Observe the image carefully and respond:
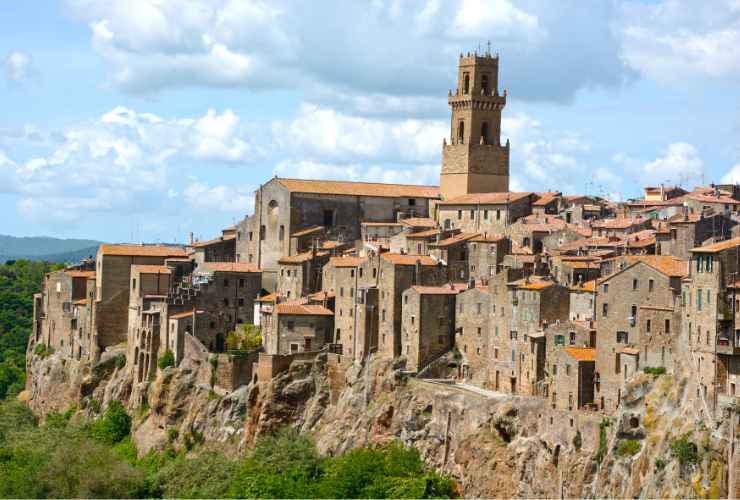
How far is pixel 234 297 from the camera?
109 meters

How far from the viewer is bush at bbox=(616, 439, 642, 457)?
2926 inches

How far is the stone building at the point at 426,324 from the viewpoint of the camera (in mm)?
93375

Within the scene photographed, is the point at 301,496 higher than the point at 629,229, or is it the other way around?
the point at 629,229

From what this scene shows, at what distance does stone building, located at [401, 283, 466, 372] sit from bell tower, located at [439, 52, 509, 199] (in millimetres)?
27618

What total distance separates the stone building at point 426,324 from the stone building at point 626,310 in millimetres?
14627

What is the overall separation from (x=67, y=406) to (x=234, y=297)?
717 inches

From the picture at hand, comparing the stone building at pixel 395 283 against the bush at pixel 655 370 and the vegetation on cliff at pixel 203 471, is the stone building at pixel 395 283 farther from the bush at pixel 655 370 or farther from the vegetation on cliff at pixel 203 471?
the bush at pixel 655 370

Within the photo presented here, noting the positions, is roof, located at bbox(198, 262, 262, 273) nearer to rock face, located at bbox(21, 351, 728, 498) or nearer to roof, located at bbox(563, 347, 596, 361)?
rock face, located at bbox(21, 351, 728, 498)

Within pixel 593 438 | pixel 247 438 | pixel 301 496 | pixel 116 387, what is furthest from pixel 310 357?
pixel 593 438

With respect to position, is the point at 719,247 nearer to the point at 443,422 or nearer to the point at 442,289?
the point at 443,422

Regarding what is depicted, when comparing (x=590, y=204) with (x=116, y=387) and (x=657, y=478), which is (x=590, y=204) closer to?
(x=116, y=387)

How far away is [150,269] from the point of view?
11162 centimetres

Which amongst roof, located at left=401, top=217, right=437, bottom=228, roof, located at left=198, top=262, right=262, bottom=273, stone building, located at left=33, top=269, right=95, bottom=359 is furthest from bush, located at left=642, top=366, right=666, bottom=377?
stone building, located at left=33, top=269, right=95, bottom=359

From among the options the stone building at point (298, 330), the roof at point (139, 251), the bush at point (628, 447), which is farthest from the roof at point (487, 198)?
the bush at point (628, 447)
